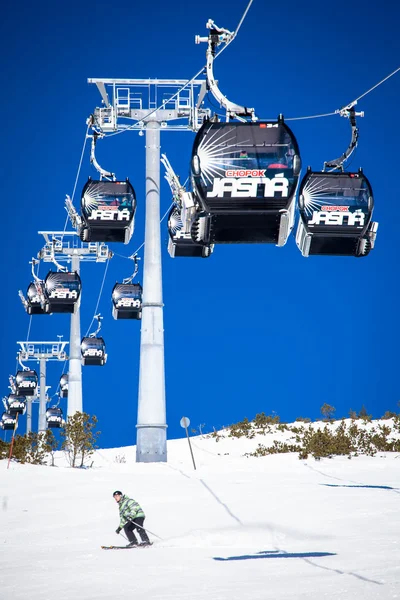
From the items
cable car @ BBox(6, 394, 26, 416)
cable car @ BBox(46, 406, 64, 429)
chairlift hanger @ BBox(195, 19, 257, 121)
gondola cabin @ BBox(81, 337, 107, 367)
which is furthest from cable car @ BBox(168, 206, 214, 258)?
cable car @ BBox(46, 406, 64, 429)

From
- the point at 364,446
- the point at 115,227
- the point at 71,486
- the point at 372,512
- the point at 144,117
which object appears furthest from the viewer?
the point at 364,446

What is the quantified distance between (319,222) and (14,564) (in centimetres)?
757

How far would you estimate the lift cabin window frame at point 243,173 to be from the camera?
→ 13445 mm

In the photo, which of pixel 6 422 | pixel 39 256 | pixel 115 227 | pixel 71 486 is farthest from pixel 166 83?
pixel 6 422

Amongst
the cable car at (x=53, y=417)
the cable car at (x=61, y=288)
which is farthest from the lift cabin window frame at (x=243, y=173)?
the cable car at (x=53, y=417)

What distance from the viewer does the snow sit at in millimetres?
10555

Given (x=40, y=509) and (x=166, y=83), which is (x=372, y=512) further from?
(x=166, y=83)

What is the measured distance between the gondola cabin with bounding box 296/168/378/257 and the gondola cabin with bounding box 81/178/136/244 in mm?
6896

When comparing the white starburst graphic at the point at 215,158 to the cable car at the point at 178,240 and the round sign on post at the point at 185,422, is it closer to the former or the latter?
the cable car at the point at 178,240

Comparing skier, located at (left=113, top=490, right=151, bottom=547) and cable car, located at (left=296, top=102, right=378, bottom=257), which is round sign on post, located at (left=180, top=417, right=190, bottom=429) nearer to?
skier, located at (left=113, top=490, right=151, bottom=547)

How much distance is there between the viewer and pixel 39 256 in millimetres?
43125

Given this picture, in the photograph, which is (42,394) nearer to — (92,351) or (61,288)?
(92,351)

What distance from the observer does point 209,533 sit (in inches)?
631

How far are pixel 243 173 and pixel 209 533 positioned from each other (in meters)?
6.46
